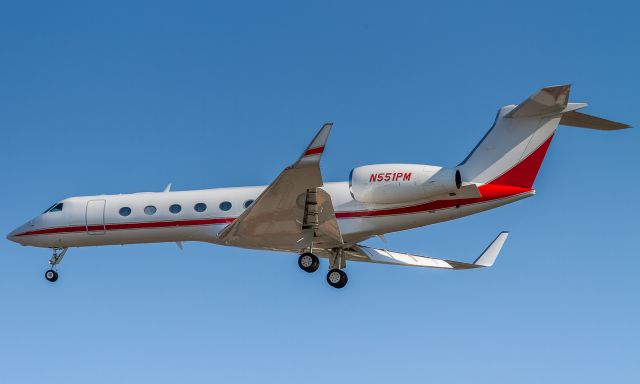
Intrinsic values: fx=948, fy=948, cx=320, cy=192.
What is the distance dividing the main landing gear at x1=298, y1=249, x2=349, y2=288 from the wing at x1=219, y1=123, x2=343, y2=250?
0.52 meters

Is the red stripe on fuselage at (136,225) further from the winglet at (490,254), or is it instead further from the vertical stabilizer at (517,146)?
the winglet at (490,254)

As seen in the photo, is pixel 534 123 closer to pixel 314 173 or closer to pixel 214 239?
pixel 314 173

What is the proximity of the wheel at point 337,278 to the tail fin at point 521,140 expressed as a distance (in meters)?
3.77

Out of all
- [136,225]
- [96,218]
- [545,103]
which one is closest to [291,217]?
[136,225]

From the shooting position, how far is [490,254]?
25.9 meters

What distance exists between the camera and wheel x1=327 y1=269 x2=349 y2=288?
906 inches

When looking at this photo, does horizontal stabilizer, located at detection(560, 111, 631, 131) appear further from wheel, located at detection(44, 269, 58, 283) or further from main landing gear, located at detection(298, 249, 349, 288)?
wheel, located at detection(44, 269, 58, 283)

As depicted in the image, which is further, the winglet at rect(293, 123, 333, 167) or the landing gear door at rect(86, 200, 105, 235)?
the landing gear door at rect(86, 200, 105, 235)

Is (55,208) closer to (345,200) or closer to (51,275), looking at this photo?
(51,275)

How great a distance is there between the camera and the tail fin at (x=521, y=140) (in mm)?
21547

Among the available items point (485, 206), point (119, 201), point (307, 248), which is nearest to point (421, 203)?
point (485, 206)

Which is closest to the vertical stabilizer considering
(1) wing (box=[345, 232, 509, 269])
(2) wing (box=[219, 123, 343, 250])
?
(2) wing (box=[219, 123, 343, 250])

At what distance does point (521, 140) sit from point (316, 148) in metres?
5.44

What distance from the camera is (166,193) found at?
24766 millimetres
